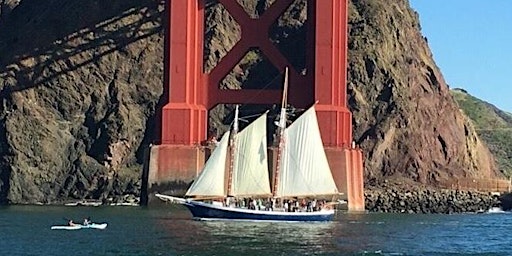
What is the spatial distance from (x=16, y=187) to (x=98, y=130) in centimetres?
827

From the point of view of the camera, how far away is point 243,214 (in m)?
74.6

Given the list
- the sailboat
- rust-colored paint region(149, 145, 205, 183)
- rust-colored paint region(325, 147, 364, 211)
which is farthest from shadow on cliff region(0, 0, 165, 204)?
the sailboat

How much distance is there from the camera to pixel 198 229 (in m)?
66.6

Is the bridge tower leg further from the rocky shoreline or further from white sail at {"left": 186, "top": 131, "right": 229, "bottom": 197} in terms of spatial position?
the rocky shoreline

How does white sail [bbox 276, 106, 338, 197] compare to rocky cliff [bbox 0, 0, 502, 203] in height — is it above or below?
below

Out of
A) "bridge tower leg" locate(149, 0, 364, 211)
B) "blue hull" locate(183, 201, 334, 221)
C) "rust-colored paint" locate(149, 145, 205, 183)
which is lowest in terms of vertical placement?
"blue hull" locate(183, 201, 334, 221)

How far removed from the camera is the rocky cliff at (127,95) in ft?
342

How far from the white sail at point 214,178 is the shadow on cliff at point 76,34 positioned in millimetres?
36570

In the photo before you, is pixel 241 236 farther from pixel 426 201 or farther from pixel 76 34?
pixel 76 34

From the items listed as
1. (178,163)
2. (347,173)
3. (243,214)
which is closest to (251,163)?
(243,214)

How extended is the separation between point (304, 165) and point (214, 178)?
188 inches

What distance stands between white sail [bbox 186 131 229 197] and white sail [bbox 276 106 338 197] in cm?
301

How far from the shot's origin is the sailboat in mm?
74688

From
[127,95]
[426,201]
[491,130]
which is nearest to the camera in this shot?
[426,201]
